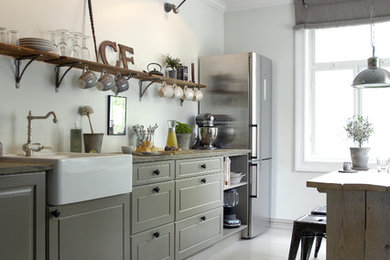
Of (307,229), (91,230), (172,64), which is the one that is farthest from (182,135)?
(91,230)

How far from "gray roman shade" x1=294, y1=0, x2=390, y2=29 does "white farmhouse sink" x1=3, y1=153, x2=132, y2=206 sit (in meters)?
3.07

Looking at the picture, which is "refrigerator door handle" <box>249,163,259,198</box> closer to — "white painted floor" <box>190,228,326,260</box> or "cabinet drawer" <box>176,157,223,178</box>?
"white painted floor" <box>190,228,326,260</box>

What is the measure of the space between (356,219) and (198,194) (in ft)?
4.43

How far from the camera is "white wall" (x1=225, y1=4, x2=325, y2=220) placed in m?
5.00

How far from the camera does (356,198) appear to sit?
268 centimetres

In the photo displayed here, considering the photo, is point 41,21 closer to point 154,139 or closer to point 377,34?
point 154,139

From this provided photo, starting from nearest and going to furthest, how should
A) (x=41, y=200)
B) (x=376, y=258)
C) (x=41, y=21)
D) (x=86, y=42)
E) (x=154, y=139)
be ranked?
(x=41, y=200), (x=376, y=258), (x=41, y=21), (x=86, y=42), (x=154, y=139)

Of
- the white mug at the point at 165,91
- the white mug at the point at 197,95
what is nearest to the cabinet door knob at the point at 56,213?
the white mug at the point at 165,91

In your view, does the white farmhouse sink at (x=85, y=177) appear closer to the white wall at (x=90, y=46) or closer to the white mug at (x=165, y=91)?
the white wall at (x=90, y=46)

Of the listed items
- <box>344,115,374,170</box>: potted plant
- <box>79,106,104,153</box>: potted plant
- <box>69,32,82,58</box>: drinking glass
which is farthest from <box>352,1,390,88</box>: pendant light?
<box>69,32,82,58</box>: drinking glass

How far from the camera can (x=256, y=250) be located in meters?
4.18

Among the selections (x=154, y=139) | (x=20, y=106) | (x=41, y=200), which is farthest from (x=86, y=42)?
(x=41, y=200)

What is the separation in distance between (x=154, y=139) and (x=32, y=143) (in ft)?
4.64

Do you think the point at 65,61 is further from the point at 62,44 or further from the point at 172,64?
the point at 172,64
